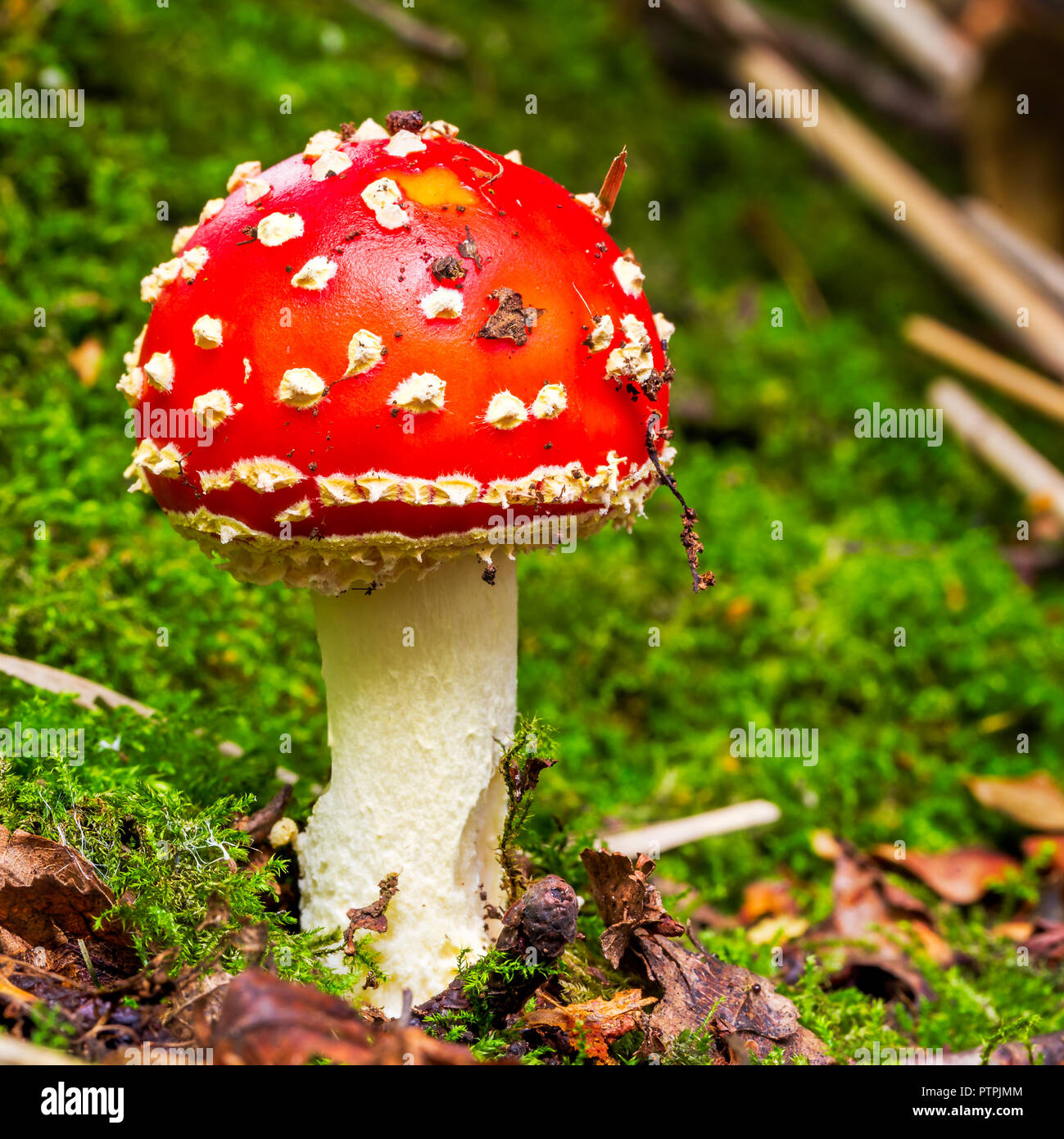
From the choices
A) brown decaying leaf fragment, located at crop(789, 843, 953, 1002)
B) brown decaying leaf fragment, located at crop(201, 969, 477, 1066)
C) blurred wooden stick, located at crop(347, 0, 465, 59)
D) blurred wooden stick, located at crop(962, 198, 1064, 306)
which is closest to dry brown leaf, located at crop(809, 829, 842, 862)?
brown decaying leaf fragment, located at crop(789, 843, 953, 1002)

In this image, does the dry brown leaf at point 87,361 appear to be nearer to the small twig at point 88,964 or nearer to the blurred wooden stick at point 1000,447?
the small twig at point 88,964

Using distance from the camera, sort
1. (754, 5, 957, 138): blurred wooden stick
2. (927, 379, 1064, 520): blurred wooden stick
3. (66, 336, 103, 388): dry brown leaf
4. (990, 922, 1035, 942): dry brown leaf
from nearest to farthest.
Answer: (990, 922, 1035, 942): dry brown leaf
(66, 336, 103, 388): dry brown leaf
(927, 379, 1064, 520): blurred wooden stick
(754, 5, 957, 138): blurred wooden stick

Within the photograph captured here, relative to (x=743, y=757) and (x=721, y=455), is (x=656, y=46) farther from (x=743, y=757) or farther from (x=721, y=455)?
(x=743, y=757)

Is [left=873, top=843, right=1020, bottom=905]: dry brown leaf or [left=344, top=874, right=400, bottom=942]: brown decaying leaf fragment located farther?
[left=873, top=843, right=1020, bottom=905]: dry brown leaf

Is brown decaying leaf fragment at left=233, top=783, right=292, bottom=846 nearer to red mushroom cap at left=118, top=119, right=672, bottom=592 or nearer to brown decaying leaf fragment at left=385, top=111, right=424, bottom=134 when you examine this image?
red mushroom cap at left=118, top=119, right=672, bottom=592

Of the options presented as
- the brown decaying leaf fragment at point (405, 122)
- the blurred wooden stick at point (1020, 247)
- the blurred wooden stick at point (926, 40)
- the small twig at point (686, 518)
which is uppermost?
the blurred wooden stick at point (926, 40)

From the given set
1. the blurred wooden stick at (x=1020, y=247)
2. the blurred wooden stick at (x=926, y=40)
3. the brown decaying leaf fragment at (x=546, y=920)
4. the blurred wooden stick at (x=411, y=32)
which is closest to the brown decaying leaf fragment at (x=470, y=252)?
the brown decaying leaf fragment at (x=546, y=920)

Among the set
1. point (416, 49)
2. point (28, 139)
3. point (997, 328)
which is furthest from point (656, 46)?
point (28, 139)
